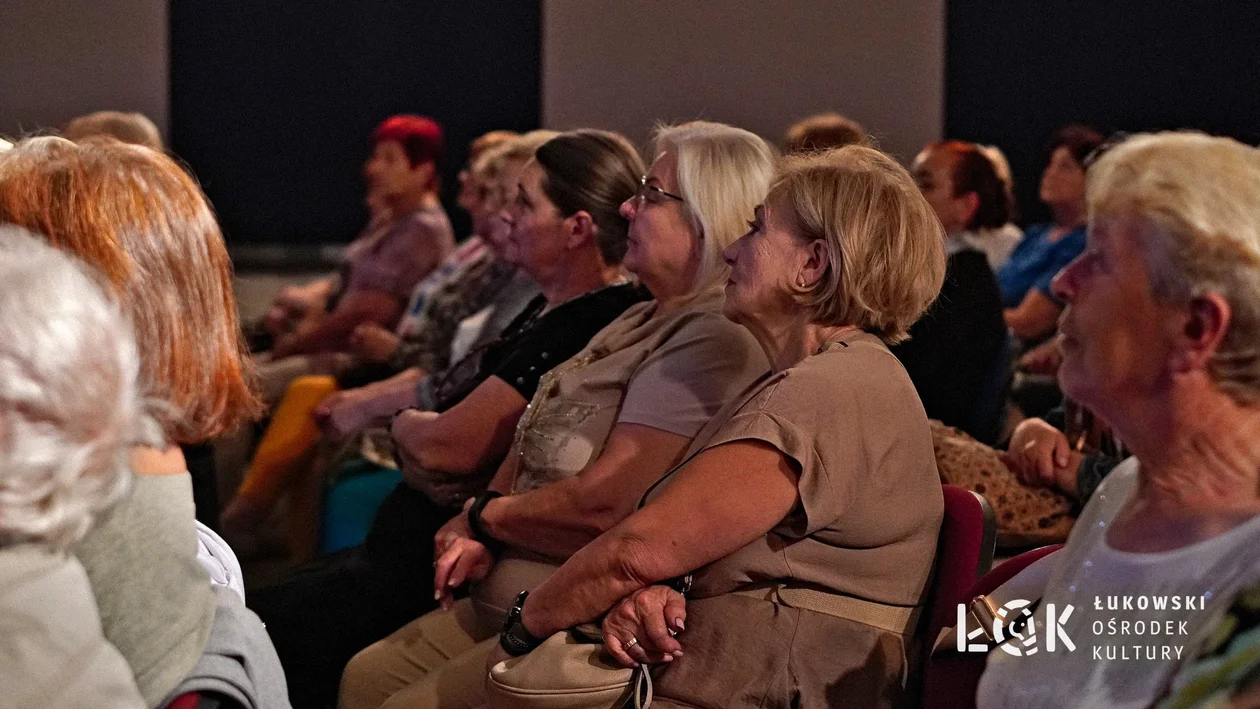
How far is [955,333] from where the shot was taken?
309 cm

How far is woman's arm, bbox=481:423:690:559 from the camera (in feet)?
7.22

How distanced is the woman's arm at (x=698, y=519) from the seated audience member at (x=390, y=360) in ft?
6.86

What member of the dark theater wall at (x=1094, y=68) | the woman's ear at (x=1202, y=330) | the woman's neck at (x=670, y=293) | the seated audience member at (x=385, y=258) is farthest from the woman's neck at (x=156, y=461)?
the dark theater wall at (x=1094, y=68)

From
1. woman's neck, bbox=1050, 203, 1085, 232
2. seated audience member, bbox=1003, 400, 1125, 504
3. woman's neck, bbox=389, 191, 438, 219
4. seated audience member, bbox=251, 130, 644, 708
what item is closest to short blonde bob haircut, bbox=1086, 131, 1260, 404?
seated audience member, bbox=1003, 400, 1125, 504

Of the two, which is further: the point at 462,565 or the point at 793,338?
the point at 462,565

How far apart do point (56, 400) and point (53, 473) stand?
7cm

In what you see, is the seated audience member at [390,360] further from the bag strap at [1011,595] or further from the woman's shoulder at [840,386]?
the bag strap at [1011,595]

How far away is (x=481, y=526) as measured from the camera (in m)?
2.45

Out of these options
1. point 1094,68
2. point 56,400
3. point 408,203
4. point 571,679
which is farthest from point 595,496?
point 1094,68

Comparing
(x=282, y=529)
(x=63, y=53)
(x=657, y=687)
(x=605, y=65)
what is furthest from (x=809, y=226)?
(x=63, y=53)

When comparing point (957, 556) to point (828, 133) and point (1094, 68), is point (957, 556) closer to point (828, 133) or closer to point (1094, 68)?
point (828, 133)

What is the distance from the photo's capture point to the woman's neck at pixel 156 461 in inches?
52.4

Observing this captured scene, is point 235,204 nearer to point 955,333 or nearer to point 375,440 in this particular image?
point 375,440

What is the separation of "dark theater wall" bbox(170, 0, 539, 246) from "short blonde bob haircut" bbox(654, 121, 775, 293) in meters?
4.49
